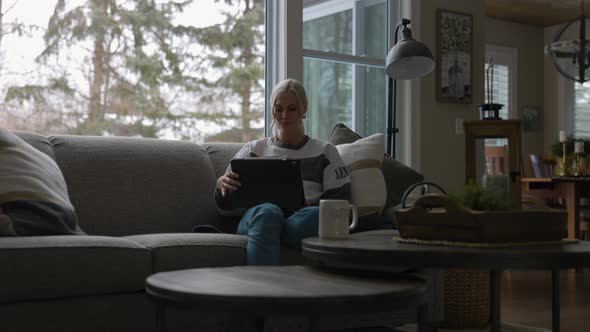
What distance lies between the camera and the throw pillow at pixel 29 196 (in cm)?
233

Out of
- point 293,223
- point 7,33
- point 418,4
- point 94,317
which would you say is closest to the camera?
point 94,317

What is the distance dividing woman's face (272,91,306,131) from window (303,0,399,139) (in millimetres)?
1505

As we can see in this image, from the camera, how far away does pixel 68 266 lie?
218 cm

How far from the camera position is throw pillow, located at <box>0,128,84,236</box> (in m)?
2.33

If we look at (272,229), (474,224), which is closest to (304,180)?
(272,229)

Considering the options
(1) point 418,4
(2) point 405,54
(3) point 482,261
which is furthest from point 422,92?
(3) point 482,261

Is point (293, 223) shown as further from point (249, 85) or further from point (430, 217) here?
point (249, 85)

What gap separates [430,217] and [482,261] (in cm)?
25

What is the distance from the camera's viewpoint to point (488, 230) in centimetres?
170

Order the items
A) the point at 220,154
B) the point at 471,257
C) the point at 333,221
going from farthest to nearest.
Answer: the point at 220,154, the point at 333,221, the point at 471,257

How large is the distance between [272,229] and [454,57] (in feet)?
10.2

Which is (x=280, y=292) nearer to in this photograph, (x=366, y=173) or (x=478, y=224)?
(x=478, y=224)

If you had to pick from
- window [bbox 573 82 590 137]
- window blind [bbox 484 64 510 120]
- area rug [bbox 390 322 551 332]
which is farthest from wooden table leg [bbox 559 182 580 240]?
window [bbox 573 82 590 137]

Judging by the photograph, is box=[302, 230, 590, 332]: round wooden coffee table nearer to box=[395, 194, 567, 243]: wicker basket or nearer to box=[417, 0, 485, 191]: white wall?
box=[395, 194, 567, 243]: wicker basket
